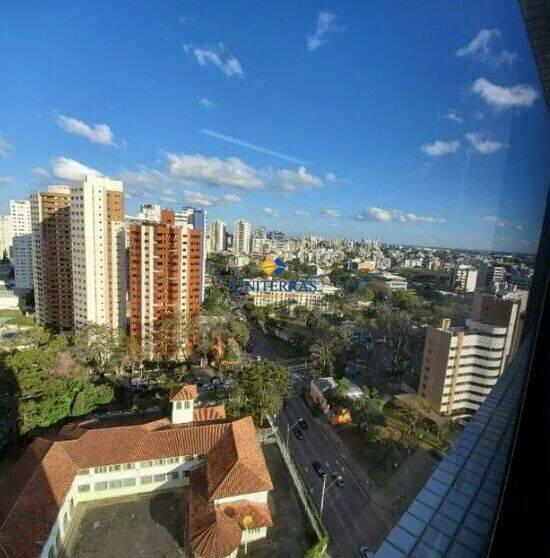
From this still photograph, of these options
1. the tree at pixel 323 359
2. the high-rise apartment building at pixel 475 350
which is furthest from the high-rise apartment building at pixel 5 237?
the high-rise apartment building at pixel 475 350

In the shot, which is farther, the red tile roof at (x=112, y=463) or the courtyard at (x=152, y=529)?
the courtyard at (x=152, y=529)

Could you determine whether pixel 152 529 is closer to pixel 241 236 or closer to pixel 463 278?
pixel 463 278

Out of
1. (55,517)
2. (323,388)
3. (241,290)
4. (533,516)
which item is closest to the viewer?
(533,516)

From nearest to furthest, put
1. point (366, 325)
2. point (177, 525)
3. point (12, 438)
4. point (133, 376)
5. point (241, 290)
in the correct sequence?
point (177, 525), point (12, 438), point (133, 376), point (366, 325), point (241, 290)

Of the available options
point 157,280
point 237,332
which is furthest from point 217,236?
point 157,280

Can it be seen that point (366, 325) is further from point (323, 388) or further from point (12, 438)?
point (12, 438)

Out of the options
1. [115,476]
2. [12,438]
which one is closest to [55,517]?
[115,476]

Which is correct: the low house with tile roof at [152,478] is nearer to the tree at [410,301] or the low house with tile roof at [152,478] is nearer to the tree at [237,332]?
the tree at [410,301]
